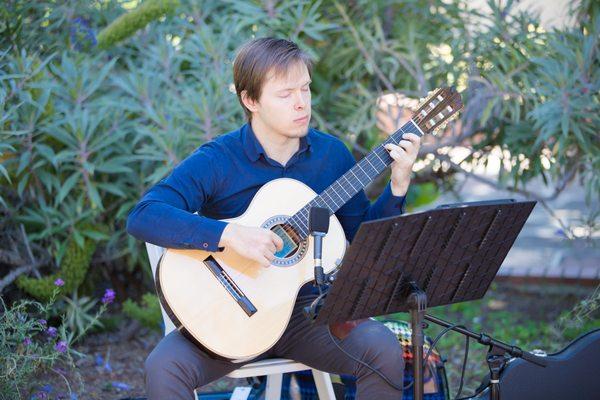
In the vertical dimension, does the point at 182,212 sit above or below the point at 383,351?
above

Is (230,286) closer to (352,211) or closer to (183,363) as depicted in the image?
(183,363)

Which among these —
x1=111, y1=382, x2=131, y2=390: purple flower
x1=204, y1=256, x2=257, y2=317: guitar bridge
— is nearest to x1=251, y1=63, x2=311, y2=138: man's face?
x1=204, y1=256, x2=257, y2=317: guitar bridge

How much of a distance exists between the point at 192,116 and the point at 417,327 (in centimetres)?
207

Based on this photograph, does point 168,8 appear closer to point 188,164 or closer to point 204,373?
point 188,164

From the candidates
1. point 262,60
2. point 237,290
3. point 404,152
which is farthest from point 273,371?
point 262,60

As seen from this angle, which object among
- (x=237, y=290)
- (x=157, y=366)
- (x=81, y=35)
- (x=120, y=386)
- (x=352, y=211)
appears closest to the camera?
(x=157, y=366)

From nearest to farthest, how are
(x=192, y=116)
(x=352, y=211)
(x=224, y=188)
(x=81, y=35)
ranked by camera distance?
(x=224, y=188) → (x=352, y=211) → (x=192, y=116) → (x=81, y=35)

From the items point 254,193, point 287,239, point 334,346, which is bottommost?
point 334,346

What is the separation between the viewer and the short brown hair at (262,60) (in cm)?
303

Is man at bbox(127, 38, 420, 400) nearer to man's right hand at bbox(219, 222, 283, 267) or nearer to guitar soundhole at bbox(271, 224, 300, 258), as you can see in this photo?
man's right hand at bbox(219, 222, 283, 267)

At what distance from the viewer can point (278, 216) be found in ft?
9.67

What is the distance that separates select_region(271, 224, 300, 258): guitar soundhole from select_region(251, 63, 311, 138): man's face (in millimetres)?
344

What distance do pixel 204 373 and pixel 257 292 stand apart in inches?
12.3

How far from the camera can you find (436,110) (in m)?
2.91
